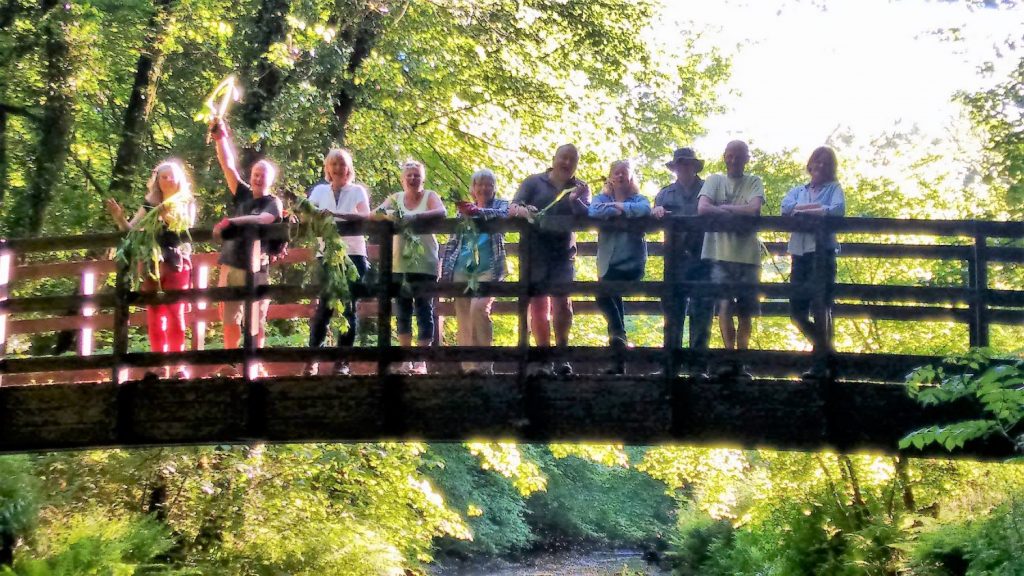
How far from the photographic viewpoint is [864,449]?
6.60 metres

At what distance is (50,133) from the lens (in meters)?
12.8

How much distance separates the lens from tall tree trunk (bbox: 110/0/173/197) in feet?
43.0

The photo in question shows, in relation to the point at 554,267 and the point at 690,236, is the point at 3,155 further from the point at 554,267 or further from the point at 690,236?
the point at 690,236

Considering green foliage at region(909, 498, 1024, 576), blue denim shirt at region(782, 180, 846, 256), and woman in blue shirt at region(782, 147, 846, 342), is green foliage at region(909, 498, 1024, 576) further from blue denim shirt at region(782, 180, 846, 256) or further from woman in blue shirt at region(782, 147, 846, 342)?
blue denim shirt at region(782, 180, 846, 256)

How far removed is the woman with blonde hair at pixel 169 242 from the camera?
7004 millimetres

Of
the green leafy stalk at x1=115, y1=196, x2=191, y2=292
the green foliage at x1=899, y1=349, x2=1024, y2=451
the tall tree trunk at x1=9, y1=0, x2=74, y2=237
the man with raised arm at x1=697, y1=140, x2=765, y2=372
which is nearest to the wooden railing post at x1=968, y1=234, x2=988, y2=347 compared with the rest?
the green foliage at x1=899, y1=349, x2=1024, y2=451

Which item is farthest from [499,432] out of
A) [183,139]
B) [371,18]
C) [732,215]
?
[371,18]

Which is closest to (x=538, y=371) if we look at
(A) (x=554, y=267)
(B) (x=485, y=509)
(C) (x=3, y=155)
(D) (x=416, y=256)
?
(A) (x=554, y=267)

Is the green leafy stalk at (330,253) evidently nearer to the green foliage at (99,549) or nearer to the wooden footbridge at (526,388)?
the wooden footbridge at (526,388)

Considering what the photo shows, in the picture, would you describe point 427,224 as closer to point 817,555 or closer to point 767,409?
point 767,409

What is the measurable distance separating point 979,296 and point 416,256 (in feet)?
11.7

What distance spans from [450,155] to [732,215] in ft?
33.4

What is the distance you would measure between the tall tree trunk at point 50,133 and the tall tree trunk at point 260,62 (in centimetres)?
251

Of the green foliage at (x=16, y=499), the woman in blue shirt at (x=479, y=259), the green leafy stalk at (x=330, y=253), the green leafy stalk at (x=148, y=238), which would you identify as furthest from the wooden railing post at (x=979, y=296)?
the green foliage at (x=16, y=499)
